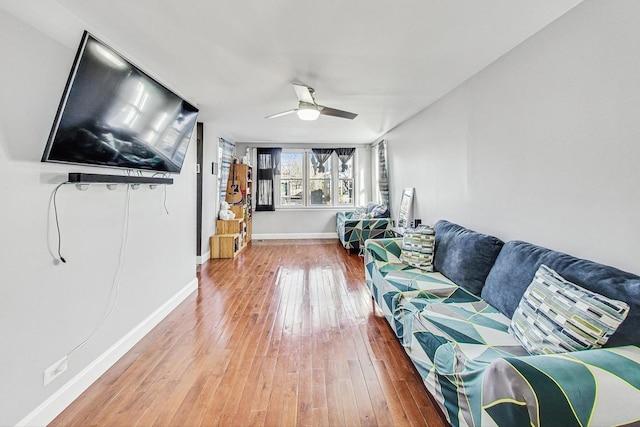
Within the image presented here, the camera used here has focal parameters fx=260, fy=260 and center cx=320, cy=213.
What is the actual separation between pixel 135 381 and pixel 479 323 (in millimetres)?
2334

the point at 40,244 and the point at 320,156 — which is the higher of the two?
the point at 320,156

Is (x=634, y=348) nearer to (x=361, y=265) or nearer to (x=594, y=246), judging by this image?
(x=594, y=246)

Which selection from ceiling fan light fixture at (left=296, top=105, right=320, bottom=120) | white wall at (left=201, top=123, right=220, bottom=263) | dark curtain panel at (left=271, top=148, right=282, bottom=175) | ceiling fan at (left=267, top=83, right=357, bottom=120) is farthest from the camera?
dark curtain panel at (left=271, top=148, right=282, bottom=175)

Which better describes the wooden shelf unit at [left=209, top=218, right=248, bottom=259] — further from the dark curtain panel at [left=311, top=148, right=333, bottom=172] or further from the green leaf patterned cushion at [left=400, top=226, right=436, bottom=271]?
the green leaf patterned cushion at [left=400, top=226, right=436, bottom=271]

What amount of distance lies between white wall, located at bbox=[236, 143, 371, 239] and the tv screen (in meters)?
4.29

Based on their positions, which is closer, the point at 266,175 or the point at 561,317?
the point at 561,317

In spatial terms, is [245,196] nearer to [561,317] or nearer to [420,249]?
[420,249]

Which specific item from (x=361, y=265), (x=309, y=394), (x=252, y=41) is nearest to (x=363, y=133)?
(x=361, y=265)

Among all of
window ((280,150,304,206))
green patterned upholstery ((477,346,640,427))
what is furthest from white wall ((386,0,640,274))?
window ((280,150,304,206))

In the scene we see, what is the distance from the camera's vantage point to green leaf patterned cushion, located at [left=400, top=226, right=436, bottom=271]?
8.72 feet

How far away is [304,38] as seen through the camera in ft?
6.37

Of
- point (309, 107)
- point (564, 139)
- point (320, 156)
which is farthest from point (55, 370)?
point (320, 156)

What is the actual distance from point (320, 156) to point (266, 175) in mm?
1481

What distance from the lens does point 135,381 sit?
1806 mm
